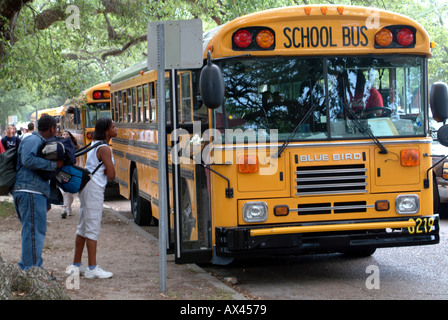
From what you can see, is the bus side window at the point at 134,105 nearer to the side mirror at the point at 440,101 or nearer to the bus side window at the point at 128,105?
the bus side window at the point at 128,105

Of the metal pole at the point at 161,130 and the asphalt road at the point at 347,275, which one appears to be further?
the asphalt road at the point at 347,275

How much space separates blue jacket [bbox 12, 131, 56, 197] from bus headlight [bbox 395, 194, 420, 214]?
3612 millimetres

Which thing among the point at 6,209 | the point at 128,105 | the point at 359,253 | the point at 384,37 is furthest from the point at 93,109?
the point at 384,37

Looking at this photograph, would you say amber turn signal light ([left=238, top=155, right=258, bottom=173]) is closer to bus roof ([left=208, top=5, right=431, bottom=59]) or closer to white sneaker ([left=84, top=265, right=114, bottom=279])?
bus roof ([left=208, top=5, right=431, bottom=59])

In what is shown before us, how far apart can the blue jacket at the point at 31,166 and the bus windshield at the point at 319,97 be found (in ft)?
5.87

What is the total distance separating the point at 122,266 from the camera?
329 inches

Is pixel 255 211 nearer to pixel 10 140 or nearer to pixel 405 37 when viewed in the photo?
pixel 405 37

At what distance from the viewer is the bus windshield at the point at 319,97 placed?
7.16m

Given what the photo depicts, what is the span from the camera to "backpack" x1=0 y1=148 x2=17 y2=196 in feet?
22.4

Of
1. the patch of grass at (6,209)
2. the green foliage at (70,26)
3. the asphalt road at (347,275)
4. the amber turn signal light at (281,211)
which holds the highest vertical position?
the green foliage at (70,26)

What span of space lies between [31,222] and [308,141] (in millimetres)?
2921

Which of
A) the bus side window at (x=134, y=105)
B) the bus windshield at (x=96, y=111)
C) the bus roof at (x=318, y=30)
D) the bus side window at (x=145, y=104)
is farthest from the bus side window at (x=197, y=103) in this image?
the bus windshield at (x=96, y=111)

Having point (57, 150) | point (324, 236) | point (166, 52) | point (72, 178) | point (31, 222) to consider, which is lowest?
point (324, 236)

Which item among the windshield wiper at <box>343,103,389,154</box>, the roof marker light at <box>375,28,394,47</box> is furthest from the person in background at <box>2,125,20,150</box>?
the roof marker light at <box>375,28,394,47</box>
